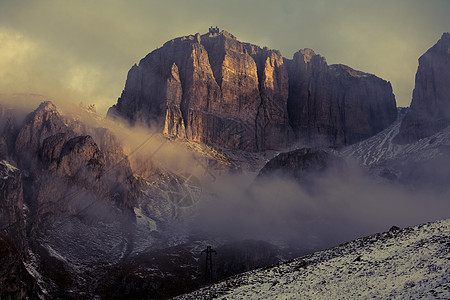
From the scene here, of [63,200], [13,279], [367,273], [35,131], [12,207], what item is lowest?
[367,273]

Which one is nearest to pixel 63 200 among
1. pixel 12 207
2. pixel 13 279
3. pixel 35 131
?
pixel 12 207

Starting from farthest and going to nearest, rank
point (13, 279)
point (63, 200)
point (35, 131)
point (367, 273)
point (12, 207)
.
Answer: point (35, 131) < point (63, 200) < point (12, 207) < point (13, 279) < point (367, 273)

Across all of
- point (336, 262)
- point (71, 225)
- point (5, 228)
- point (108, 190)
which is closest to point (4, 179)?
point (5, 228)

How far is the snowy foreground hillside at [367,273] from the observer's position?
132 feet

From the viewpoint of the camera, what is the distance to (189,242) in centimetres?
16750

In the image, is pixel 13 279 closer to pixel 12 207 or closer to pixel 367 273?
pixel 12 207

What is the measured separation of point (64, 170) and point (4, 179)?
3640 cm

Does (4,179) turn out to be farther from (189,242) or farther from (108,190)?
(189,242)

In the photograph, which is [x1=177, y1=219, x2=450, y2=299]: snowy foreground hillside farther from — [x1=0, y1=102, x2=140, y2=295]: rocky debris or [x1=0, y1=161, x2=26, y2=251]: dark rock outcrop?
[x1=0, y1=161, x2=26, y2=251]: dark rock outcrop

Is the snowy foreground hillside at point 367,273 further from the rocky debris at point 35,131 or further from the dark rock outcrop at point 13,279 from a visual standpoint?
the rocky debris at point 35,131

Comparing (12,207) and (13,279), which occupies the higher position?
(12,207)

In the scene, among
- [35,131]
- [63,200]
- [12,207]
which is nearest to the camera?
[12,207]

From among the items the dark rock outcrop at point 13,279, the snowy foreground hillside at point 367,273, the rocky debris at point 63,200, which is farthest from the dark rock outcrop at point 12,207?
the snowy foreground hillside at point 367,273

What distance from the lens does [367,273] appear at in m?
47.8
